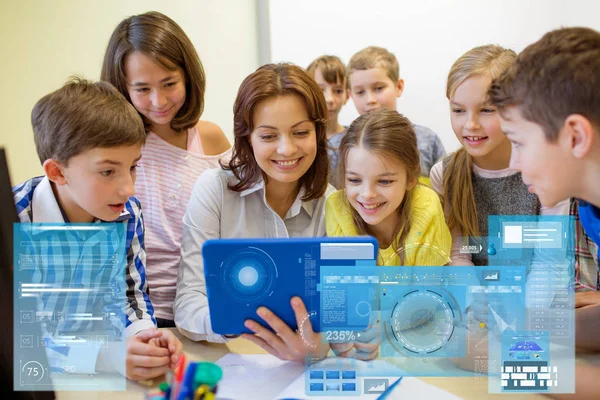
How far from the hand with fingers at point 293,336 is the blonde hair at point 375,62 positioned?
1637mm

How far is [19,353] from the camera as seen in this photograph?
2.54ft

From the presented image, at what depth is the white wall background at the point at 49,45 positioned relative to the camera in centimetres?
201

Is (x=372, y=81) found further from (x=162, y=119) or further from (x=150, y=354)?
(x=150, y=354)

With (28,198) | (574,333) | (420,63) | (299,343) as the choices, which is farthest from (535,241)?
(420,63)

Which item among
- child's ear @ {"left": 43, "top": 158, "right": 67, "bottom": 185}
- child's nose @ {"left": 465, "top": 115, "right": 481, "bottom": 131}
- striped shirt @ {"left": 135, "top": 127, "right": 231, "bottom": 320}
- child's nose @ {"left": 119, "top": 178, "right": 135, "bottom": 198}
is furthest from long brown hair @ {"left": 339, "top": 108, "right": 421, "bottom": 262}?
child's ear @ {"left": 43, "top": 158, "right": 67, "bottom": 185}

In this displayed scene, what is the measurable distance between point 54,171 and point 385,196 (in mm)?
649

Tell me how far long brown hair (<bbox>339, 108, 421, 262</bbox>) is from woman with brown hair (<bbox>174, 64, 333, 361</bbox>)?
8 cm

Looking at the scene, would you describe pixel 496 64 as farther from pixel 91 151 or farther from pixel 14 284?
pixel 14 284

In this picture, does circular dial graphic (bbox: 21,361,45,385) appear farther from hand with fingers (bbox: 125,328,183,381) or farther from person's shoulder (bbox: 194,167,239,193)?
person's shoulder (bbox: 194,167,239,193)

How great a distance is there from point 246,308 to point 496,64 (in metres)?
0.82

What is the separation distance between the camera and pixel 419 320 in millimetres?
847

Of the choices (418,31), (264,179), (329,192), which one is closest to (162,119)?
(264,179)

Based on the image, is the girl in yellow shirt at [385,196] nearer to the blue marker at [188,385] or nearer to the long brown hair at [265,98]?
the long brown hair at [265,98]

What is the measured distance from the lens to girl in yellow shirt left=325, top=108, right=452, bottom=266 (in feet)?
4.00
